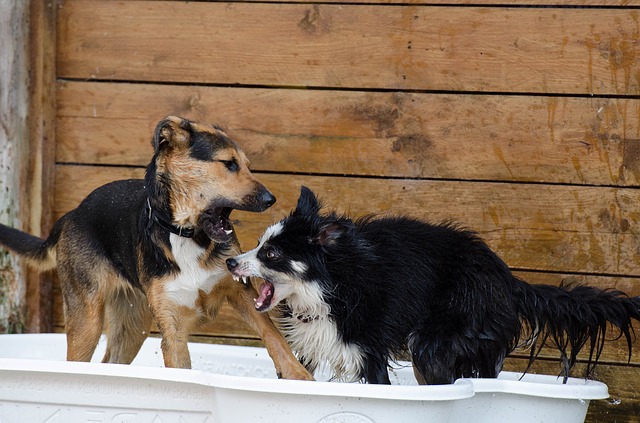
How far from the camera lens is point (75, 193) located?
457cm

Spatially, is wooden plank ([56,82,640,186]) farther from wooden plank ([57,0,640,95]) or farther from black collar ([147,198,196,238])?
black collar ([147,198,196,238])

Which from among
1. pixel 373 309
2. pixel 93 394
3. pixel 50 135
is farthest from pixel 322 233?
pixel 50 135

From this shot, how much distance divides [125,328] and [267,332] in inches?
37.1

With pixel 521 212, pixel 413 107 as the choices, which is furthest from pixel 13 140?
pixel 521 212

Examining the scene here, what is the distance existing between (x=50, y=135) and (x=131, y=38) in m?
0.64

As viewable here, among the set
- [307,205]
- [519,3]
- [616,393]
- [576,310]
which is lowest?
[616,393]

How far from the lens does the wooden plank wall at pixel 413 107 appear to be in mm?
4078

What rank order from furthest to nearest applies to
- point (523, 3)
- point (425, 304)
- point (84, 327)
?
point (523, 3) → point (84, 327) → point (425, 304)

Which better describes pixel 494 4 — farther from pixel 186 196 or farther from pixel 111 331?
pixel 111 331

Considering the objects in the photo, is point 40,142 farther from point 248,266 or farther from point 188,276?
point 248,266

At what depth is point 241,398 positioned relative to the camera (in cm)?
291

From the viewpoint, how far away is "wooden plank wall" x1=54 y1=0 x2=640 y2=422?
408cm

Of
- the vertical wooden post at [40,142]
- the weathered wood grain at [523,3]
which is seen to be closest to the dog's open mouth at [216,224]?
the weathered wood grain at [523,3]

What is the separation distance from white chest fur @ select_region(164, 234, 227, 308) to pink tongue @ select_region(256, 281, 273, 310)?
18 cm
